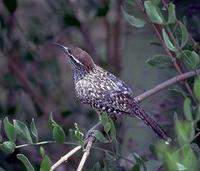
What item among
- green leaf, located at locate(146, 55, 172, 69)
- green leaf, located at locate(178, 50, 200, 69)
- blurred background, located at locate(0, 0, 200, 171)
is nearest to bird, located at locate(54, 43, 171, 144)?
blurred background, located at locate(0, 0, 200, 171)

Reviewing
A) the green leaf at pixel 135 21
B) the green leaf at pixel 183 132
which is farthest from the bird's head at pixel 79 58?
the green leaf at pixel 183 132

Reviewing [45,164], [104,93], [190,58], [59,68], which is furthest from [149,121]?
[59,68]

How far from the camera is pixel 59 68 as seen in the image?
198 inches

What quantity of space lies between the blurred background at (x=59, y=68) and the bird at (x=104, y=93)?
0.57 ft

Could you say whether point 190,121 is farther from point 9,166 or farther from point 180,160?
point 9,166

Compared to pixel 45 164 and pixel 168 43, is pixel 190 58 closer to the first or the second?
pixel 168 43

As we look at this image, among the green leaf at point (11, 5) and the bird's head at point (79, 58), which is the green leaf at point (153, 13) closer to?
the bird's head at point (79, 58)

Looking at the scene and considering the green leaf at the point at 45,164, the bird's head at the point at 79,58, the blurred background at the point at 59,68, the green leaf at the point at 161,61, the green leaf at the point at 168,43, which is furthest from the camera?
the bird's head at the point at 79,58

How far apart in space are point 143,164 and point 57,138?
1.05 feet

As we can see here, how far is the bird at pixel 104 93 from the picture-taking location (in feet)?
11.0

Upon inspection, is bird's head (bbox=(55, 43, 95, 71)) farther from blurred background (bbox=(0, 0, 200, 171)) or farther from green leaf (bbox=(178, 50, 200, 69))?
green leaf (bbox=(178, 50, 200, 69))

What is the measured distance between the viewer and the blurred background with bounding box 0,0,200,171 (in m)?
3.68

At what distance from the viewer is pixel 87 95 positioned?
355 cm

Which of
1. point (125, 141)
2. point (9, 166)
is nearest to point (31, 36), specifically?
point (9, 166)
